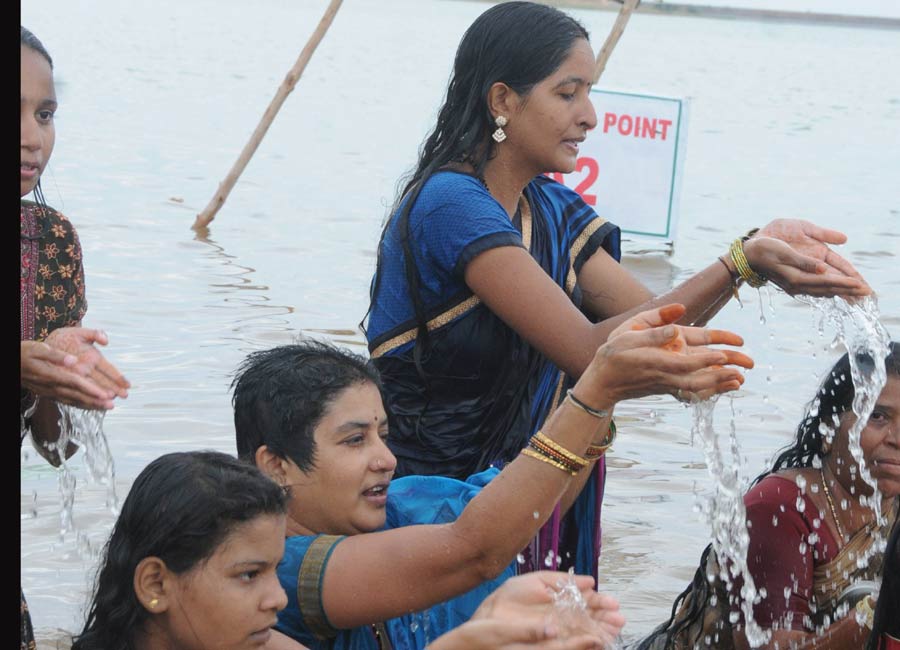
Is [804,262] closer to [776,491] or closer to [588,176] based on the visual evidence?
[776,491]

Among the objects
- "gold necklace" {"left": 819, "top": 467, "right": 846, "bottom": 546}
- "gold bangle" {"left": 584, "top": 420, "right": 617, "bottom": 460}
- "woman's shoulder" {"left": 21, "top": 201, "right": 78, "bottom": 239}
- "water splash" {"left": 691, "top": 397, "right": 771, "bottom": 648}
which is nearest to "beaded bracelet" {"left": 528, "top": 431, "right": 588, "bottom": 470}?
"gold bangle" {"left": 584, "top": 420, "right": 617, "bottom": 460}

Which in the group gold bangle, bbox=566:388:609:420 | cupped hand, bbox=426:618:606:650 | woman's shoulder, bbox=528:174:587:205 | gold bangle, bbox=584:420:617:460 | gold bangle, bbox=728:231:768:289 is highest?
woman's shoulder, bbox=528:174:587:205

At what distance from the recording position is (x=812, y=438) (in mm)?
3699

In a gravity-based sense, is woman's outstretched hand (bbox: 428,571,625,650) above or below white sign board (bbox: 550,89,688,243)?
below

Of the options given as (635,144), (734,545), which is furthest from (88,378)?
(635,144)

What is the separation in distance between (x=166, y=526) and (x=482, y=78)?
1.39 metres

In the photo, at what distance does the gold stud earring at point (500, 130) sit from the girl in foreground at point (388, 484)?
0.64 metres

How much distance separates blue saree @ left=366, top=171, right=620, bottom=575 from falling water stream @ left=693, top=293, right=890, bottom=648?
36cm

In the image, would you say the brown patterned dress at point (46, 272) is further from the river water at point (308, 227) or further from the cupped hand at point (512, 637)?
the cupped hand at point (512, 637)

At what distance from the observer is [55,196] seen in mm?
12812

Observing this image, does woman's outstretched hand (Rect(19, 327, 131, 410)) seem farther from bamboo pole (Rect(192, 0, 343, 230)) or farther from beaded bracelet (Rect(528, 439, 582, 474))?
bamboo pole (Rect(192, 0, 343, 230))

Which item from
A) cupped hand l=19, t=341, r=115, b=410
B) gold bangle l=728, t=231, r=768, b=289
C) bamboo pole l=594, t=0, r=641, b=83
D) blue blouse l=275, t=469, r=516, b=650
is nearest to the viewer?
cupped hand l=19, t=341, r=115, b=410

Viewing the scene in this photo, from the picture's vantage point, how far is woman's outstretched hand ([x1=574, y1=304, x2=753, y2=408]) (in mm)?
2340

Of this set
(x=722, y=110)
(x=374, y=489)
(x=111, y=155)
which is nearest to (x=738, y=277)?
(x=374, y=489)
